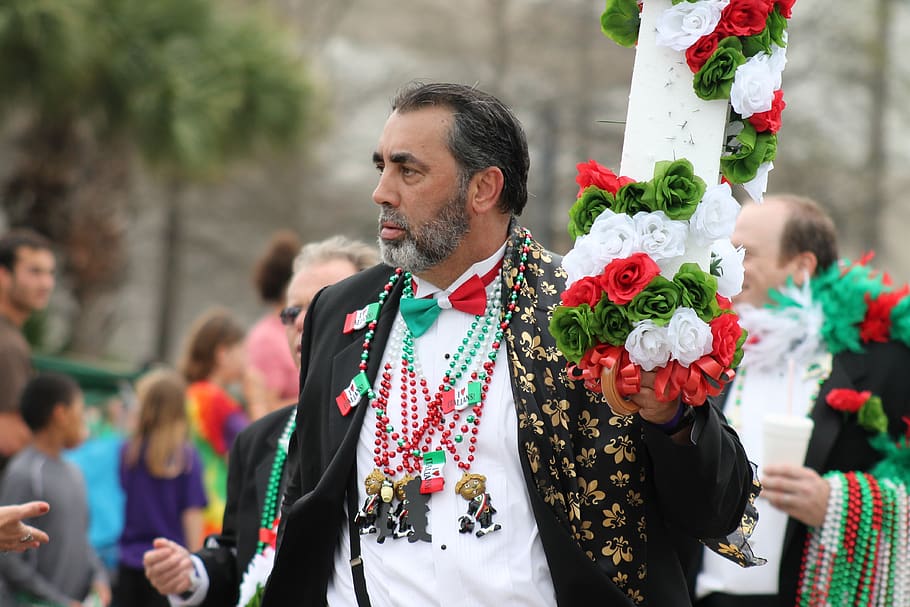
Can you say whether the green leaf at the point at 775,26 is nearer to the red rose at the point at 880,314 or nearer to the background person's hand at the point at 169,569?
the red rose at the point at 880,314

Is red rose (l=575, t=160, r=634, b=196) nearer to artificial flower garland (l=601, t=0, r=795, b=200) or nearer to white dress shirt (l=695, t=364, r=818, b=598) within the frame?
artificial flower garland (l=601, t=0, r=795, b=200)

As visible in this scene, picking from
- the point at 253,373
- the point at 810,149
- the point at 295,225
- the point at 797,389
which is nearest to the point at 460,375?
the point at 797,389

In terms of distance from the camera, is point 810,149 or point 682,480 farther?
point 810,149

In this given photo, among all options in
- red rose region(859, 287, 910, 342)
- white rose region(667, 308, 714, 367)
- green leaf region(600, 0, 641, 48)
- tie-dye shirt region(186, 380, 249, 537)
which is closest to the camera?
white rose region(667, 308, 714, 367)

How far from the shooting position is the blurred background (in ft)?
38.3

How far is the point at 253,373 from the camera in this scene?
657 cm

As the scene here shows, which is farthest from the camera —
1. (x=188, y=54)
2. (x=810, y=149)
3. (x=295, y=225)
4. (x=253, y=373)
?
(x=295, y=225)

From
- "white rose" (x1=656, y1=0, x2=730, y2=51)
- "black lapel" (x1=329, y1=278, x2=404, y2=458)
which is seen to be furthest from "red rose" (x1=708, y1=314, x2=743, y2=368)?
"black lapel" (x1=329, y1=278, x2=404, y2=458)

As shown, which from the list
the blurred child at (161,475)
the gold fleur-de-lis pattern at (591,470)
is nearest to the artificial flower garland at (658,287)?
the gold fleur-de-lis pattern at (591,470)

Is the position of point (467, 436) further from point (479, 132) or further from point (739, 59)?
point (739, 59)

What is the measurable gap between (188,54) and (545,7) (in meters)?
9.54

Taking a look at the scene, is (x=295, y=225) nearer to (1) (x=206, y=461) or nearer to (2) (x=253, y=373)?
(1) (x=206, y=461)

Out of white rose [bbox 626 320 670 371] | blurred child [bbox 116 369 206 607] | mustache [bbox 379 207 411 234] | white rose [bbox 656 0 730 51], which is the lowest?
blurred child [bbox 116 369 206 607]

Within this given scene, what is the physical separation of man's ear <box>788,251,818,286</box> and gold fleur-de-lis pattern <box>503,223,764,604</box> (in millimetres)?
1954
